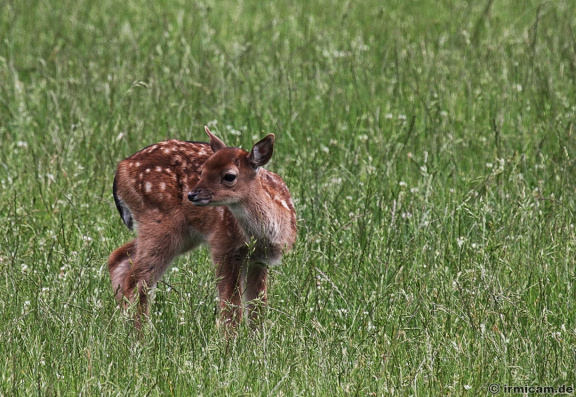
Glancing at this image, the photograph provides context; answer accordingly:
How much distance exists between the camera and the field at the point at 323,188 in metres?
4.62

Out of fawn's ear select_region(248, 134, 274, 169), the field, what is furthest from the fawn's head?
the field

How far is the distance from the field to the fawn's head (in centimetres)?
43

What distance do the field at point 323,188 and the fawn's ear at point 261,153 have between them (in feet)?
1.66

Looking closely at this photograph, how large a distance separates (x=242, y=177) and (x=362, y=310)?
977 millimetres

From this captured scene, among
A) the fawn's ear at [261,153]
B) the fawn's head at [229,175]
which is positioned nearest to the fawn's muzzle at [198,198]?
the fawn's head at [229,175]

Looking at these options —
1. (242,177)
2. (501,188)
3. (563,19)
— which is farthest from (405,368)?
(563,19)

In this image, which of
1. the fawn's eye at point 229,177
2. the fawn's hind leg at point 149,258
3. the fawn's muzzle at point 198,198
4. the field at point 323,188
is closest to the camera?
the field at point 323,188

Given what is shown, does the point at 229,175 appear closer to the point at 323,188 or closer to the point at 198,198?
the point at 198,198

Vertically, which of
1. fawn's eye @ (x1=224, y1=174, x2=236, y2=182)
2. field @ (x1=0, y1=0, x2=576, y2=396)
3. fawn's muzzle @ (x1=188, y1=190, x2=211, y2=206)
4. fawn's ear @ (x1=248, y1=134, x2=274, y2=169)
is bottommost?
field @ (x1=0, y1=0, x2=576, y2=396)

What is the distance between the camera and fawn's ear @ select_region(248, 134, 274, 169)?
542 cm

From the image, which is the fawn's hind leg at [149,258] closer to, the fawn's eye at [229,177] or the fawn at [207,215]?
the fawn at [207,215]

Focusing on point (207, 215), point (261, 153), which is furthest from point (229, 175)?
point (207, 215)

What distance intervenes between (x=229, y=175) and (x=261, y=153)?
0.22m

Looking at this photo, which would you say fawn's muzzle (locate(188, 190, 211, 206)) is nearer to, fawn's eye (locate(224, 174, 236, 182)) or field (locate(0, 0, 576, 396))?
fawn's eye (locate(224, 174, 236, 182))
